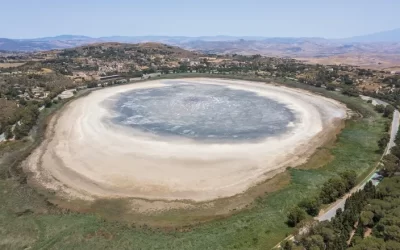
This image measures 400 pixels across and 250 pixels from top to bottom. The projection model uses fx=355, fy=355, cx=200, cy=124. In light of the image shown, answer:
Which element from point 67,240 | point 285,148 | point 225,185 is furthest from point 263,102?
point 67,240

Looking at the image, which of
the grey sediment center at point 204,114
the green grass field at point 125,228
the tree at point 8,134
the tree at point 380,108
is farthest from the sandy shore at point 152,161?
the tree at point 380,108

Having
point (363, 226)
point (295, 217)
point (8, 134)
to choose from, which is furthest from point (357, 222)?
point (8, 134)

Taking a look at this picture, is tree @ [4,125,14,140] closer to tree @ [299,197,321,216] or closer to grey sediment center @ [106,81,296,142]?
grey sediment center @ [106,81,296,142]

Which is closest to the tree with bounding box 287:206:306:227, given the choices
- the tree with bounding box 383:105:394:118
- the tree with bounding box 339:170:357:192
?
the tree with bounding box 339:170:357:192

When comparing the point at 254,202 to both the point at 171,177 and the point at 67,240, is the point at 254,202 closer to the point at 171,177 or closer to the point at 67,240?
the point at 171,177

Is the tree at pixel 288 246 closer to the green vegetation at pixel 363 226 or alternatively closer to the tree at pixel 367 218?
the green vegetation at pixel 363 226

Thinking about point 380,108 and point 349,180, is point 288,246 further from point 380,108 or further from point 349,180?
point 380,108
